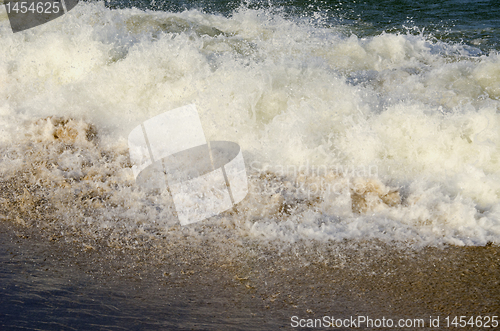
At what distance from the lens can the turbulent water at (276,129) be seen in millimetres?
3084

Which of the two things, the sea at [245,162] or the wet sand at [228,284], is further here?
the sea at [245,162]

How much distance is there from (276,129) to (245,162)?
525mm

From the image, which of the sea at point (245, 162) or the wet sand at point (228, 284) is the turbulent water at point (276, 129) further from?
the wet sand at point (228, 284)

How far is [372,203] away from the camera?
10.6ft

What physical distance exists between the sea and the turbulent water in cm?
2

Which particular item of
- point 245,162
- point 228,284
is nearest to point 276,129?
point 245,162

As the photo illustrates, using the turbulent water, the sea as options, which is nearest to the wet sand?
the sea

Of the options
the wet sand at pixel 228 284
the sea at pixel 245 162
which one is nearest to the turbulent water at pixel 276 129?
the sea at pixel 245 162

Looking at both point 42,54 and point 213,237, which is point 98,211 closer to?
point 213,237

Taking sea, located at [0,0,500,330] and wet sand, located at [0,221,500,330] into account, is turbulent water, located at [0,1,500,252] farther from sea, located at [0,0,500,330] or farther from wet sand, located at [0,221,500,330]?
wet sand, located at [0,221,500,330]

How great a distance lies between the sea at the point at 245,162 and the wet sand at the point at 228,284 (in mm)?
13

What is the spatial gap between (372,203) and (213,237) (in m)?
1.25

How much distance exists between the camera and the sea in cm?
253

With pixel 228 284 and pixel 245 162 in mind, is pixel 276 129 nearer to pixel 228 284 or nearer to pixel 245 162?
pixel 245 162
